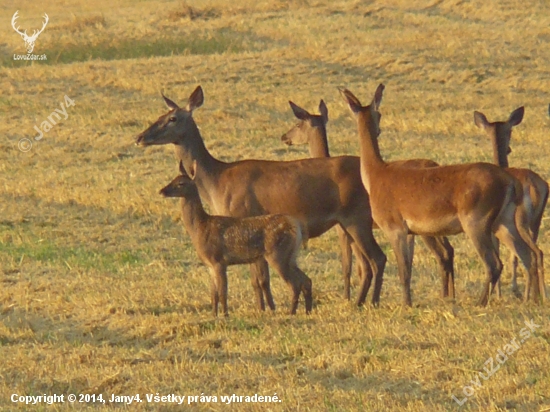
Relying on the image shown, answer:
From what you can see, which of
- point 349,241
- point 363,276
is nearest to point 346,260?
point 349,241

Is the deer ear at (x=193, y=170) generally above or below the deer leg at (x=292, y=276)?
above

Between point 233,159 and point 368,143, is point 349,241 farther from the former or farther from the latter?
point 233,159

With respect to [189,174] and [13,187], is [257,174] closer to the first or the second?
[189,174]

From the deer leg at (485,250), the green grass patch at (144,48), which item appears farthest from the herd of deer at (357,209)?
the green grass patch at (144,48)

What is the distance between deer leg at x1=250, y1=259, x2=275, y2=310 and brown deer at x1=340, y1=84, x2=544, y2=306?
1162 millimetres

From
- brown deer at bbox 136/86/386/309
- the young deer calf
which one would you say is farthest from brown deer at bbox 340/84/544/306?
the young deer calf

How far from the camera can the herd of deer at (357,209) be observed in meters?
9.98

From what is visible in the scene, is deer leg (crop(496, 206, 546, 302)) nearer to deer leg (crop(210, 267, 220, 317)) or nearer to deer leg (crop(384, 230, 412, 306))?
deer leg (crop(384, 230, 412, 306))

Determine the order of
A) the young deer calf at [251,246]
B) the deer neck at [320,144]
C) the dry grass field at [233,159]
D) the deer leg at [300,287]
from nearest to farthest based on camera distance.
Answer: the dry grass field at [233,159], the young deer calf at [251,246], the deer leg at [300,287], the deer neck at [320,144]

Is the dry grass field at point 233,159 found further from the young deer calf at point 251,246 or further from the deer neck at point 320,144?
the deer neck at point 320,144

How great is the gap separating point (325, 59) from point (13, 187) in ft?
43.8

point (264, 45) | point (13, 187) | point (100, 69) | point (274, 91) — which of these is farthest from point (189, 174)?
point (264, 45)

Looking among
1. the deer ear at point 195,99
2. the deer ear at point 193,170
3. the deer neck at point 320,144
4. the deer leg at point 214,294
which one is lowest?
the deer leg at point 214,294

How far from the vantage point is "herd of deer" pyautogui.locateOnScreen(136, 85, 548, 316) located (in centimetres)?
998
